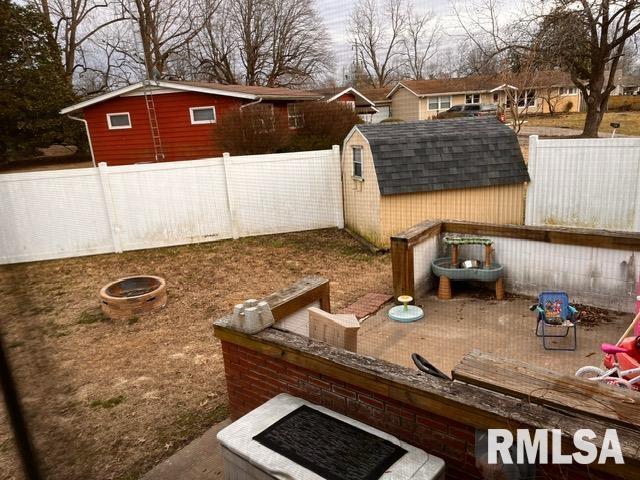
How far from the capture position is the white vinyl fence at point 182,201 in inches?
242

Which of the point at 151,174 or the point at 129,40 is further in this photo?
the point at 151,174

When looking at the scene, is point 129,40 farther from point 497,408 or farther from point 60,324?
point 497,408

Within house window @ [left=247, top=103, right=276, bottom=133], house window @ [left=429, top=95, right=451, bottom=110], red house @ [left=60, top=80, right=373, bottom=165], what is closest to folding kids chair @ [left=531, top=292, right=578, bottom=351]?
house window @ [left=247, top=103, right=276, bottom=133]

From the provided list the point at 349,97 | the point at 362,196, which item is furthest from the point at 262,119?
the point at 349,97

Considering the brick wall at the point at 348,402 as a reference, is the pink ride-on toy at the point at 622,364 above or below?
below

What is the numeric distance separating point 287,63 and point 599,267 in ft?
11.1

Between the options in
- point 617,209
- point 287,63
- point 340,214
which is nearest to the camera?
point 287,63

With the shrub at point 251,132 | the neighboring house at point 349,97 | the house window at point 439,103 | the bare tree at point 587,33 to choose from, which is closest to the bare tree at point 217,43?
the shrub at point 251,132

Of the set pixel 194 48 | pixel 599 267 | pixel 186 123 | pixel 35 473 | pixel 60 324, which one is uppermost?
pixel 194 48

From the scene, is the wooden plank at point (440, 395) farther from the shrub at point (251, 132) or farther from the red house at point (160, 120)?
the red house at point (160, 120)

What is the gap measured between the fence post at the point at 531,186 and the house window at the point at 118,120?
863 cm

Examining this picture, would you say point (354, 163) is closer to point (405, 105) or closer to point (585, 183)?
point (585, 183)

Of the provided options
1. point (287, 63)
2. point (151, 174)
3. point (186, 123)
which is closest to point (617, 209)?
point (287, 63)

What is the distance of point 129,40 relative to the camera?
4117mm
